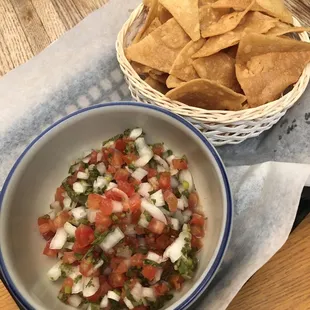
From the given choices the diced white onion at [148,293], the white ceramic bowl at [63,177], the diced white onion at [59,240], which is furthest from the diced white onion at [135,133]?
the diced white onion at [148,293]

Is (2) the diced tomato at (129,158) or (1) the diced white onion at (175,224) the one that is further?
(2) the diced tomato at (129,158)

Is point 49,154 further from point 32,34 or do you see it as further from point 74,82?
point 32,34

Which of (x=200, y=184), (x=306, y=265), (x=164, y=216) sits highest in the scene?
(x=164, y=216)

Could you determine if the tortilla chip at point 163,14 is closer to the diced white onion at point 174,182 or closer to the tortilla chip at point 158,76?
the tortilla chip at point 158,76

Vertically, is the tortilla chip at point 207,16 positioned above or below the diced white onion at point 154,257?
above

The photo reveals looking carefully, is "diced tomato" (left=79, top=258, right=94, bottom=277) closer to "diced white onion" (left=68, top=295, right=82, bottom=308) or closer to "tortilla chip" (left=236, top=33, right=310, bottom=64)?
"diced white onion" (left=68, top=295, right=82, bottom=308)

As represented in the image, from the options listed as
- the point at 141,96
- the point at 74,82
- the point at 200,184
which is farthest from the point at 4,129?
the point at 200,184

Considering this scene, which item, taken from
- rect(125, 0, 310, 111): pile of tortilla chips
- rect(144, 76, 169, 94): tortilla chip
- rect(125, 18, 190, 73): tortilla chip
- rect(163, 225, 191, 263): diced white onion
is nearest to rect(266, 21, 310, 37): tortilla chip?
rect(125, 0, 310, 111): pile of tortilla chips
